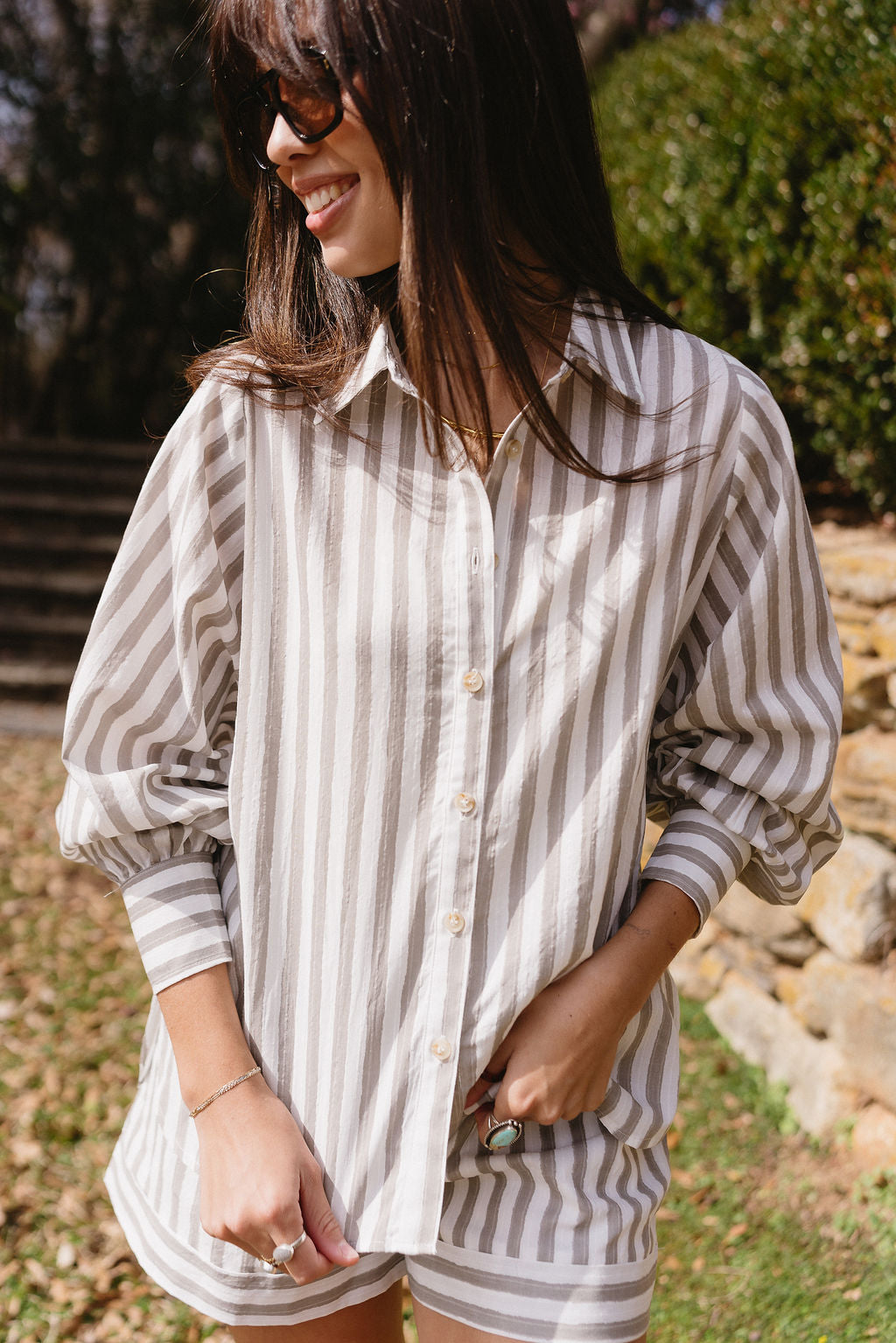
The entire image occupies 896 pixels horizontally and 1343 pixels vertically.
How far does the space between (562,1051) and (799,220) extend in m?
2.92

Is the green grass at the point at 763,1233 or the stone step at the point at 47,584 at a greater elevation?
the stone step at the point at 47,584

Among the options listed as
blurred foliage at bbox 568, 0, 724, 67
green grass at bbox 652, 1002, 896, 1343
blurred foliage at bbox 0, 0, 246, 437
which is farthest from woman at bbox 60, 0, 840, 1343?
blurred foliage at bbox 568, 0, 724, 67

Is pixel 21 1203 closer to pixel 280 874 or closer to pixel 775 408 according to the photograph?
pixel 280 874

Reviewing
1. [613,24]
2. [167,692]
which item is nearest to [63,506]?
[613,24]

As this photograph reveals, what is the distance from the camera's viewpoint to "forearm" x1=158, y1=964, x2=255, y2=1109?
1.26 meters

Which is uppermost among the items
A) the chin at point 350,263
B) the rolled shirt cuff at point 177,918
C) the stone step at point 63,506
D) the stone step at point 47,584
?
the chin at point 350,263

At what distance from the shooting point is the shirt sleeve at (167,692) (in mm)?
1299

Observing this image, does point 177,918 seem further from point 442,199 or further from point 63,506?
point 63,506

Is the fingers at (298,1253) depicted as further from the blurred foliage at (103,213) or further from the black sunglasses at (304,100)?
the blurred foliage at (103,213)

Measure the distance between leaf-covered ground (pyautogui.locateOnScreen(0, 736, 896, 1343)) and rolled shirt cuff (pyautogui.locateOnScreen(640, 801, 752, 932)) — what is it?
149cm

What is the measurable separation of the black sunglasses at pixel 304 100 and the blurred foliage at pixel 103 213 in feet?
22.8

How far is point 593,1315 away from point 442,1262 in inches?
6.9

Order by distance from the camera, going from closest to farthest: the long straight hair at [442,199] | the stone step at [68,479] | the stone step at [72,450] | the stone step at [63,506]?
the long straight hair at [442,199] < the stone step at [63,506] < the stone step at [68,479] < the stone step at [72,450]

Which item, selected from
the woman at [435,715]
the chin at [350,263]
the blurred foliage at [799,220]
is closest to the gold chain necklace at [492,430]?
the woman at [435,715]
